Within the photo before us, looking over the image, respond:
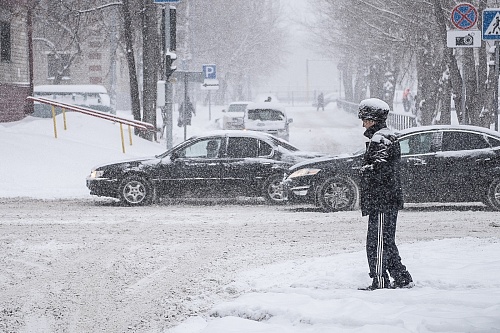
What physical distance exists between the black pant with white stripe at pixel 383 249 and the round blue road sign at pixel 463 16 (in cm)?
1044

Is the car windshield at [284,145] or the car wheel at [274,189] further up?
the car windshield at [284,145]

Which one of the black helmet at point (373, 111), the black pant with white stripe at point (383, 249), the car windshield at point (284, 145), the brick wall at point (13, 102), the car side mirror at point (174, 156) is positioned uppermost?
the brick wall at point (13, 102)

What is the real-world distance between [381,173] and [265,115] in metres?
23.8

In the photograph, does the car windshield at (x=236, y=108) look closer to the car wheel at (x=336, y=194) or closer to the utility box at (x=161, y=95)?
the utility box at (x=161, y=95)

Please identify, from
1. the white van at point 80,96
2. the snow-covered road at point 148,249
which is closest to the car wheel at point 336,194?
the snow-covered road at point 148,249

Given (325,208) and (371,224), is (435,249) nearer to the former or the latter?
(371,224)

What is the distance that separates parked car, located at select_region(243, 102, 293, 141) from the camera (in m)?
31.2

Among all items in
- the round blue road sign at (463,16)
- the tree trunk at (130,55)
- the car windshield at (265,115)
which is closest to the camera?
the round blue road sign at (463,16)

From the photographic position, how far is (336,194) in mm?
14688

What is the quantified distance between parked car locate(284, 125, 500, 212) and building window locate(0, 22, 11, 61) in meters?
16.9

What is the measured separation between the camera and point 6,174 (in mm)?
19531

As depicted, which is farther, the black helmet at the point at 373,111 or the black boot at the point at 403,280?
the black boot at the point at 403,280

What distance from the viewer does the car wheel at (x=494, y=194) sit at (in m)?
14.4

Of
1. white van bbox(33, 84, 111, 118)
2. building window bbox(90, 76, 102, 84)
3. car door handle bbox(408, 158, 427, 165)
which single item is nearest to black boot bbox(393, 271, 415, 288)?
car door handle bbox(408, 158, 427, 165)
